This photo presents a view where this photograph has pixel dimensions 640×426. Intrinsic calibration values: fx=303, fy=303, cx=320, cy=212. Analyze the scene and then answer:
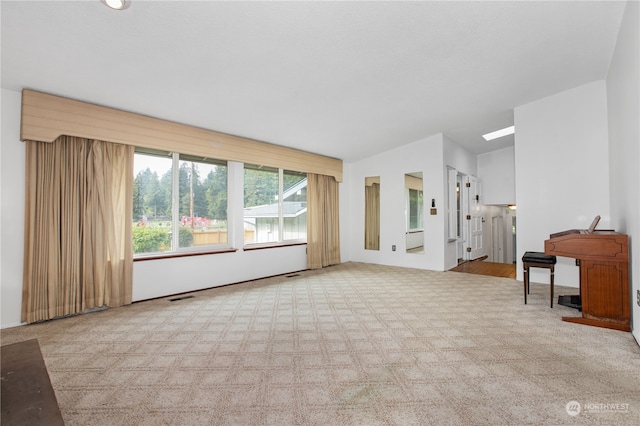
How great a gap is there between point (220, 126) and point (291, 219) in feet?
7.92

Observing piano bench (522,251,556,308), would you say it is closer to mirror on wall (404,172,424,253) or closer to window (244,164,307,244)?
mirror on wall (404,172,424,253)

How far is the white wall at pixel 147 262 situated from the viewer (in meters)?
3.08

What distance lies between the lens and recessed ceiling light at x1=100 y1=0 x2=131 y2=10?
207 centimetres

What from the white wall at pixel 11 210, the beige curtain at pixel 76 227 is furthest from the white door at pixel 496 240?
the white wall at pixel 11 210

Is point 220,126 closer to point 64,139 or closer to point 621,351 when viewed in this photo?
point 64,139

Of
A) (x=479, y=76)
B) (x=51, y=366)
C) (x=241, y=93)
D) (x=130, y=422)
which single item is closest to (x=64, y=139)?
(x=241, y=93)

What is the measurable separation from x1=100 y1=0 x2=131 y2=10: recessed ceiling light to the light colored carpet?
8.52 feet

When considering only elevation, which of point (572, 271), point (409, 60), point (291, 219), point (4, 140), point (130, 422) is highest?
point (409, 60)

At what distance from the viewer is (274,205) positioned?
19.6ft

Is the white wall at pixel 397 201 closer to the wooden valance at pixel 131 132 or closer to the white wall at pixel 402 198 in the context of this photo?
the white wall at pixel 402 198

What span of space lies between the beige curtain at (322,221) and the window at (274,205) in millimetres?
Result: 202

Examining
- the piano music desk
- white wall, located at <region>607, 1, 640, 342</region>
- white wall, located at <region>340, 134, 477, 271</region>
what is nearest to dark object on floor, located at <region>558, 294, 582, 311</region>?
the piano music desk

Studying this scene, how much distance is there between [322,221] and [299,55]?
3986 millimetres

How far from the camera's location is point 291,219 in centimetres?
627
